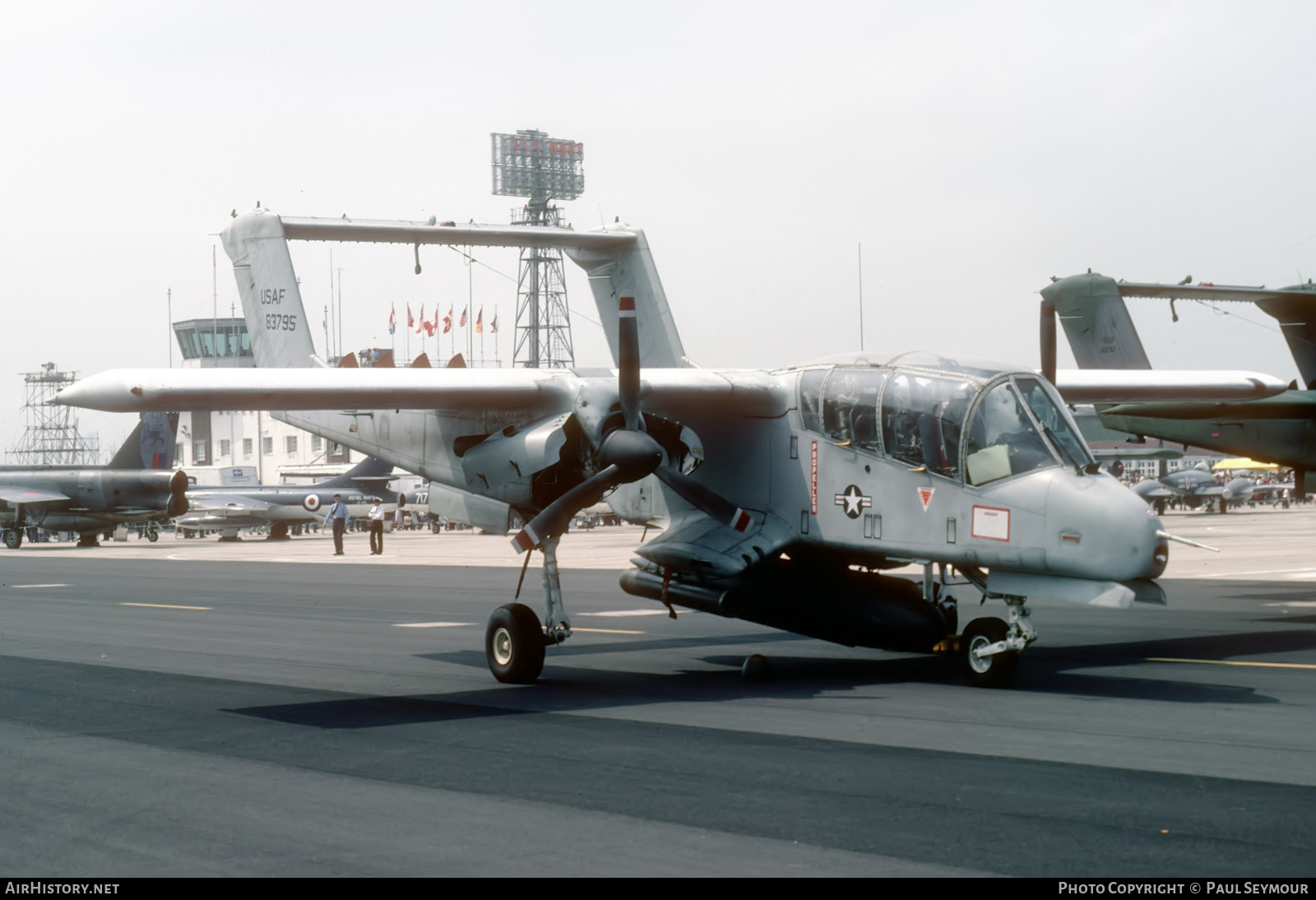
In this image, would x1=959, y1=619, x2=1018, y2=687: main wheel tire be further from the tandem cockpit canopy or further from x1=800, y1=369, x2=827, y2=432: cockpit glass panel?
x1=800, y1=369, x2=827, y2=432: cockpit glass panel

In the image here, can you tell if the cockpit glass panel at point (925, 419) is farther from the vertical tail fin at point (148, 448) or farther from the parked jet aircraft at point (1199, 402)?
the vertical tail fin at point (148, 448)

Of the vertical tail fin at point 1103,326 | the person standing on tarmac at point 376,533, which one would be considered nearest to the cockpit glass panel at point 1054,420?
the vertical tail fin at point 1103,326

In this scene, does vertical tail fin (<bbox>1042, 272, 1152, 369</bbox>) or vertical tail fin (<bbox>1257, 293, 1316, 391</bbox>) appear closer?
vertical tail fin (<bbox>1257, 293, 1316, 391</bbox>)

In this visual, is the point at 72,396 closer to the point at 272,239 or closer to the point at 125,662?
the point at 125,662

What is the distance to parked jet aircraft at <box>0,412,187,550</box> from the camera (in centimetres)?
5941

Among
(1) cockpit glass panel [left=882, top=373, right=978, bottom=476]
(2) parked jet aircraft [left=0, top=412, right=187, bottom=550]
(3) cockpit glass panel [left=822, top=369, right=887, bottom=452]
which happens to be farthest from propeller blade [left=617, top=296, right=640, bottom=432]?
(2) parked jet aircraft [left=0, top=412, right=187, bottom=550]

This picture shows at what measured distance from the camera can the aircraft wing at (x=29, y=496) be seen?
60.0 m

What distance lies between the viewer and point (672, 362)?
20.4 metres

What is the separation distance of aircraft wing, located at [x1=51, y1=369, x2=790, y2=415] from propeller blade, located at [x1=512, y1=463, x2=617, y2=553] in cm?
105

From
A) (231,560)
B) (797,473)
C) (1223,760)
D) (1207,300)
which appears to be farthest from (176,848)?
(231,560)

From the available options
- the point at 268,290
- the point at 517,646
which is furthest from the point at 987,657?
the point at 268,290

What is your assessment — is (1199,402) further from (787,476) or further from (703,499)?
(703,499)

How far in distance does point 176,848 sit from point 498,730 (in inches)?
171

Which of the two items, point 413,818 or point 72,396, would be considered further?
point 72,396
